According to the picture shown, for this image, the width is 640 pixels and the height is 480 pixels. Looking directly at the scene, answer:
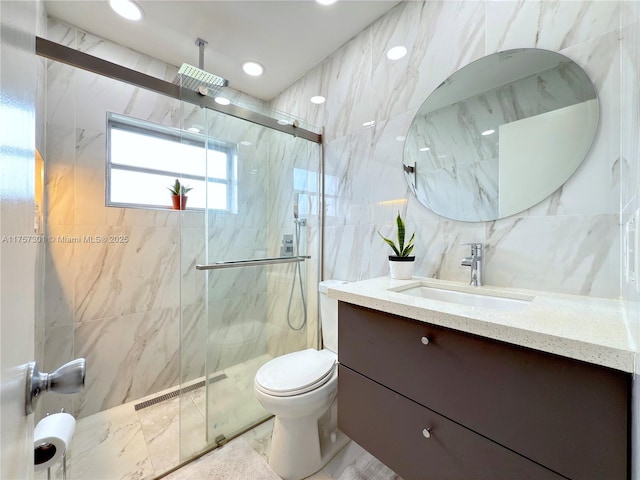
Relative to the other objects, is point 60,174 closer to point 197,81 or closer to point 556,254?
point 197,81

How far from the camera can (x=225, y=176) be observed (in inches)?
63.9

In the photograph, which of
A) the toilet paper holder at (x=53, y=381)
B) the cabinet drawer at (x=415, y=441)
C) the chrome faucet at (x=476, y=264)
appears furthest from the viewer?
the chrome faucet at (x=476, y=264)

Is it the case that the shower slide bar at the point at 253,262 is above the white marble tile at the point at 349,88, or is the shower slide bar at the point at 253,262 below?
below

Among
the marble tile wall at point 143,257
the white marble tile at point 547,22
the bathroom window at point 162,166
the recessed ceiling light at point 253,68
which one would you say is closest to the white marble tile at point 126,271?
the marble tile wall at point 143,257

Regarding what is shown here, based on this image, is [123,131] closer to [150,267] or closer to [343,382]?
[150,267]

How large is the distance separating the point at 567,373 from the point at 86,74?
2719mm

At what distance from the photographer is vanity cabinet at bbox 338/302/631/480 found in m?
0.57

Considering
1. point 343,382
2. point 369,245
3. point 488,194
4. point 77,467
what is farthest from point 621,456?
point 77,467

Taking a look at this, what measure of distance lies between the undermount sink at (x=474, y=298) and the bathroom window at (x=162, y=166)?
1.22m

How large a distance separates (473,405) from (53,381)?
3.20 feet

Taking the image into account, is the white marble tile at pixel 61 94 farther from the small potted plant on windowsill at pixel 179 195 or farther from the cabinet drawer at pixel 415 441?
the cabinet drawer at pixel 415 441

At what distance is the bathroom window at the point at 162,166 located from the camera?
1.58 metres

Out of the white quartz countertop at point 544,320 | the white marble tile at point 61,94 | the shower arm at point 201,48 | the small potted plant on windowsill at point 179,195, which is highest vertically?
the shower arm at point 201,48

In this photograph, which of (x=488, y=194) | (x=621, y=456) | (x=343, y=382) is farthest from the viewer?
(x=488, y=194)
